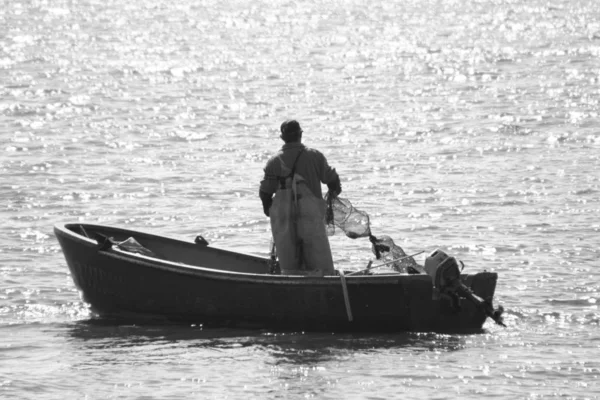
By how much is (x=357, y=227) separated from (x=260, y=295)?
136cm

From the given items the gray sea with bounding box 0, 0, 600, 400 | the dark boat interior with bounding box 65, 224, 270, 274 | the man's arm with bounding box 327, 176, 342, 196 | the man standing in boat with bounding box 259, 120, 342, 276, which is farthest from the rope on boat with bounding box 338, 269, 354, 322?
the dark boat interior with bounding box 65, 224, 270, 274

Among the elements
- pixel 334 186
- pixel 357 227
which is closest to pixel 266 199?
pixel 334 186

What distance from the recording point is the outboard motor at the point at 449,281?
13.3 meters

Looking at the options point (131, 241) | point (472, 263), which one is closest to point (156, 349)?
point (131, 241)

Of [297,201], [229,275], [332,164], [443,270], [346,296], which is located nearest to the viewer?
[443,270]

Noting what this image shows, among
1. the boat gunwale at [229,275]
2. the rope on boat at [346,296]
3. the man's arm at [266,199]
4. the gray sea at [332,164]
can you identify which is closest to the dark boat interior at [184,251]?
the boat gunwale at [229,275]

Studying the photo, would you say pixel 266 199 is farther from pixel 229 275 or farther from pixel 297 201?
pixel 229 275

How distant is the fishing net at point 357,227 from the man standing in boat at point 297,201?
38cm

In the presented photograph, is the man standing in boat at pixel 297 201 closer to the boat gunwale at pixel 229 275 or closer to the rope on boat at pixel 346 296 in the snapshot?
the boat gunwale at pixel 229 275

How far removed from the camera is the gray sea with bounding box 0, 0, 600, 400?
12.8 m

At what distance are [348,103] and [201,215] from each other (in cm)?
1556

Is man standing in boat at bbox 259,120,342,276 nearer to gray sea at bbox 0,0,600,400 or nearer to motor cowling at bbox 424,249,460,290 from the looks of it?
gray sea at bbox 0,0,600,400

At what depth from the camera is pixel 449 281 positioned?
43.8ft

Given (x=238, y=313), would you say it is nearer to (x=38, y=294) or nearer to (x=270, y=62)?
(x=38, y=294)
